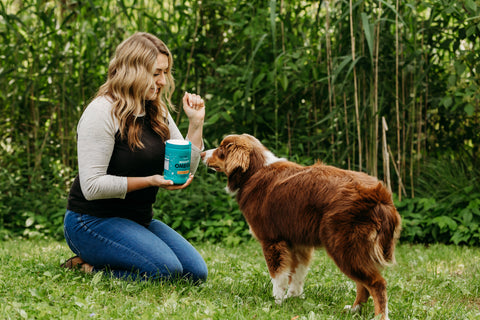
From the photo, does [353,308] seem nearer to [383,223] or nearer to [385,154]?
[383,223]

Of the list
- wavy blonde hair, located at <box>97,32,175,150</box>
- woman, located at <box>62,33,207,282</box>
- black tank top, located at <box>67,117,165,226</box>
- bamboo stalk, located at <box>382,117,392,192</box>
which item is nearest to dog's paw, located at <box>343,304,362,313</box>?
woman, located at <box>62,33,207,282</box>

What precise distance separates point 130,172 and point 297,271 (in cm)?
122

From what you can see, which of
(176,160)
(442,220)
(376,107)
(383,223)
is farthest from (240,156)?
(442,220)

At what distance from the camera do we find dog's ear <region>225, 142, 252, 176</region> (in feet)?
11.2

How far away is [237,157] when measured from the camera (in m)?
3.43

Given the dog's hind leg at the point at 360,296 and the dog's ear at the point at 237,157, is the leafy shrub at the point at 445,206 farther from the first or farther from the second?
the dog's ear at the point at 237,157

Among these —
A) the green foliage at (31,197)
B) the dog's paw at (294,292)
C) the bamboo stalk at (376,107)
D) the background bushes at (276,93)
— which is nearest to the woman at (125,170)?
the dog's paw at (294,292)

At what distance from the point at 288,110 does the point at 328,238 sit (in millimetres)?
3278

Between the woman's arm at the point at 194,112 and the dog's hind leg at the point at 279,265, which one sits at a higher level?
the woman's arm at the point at 194,112

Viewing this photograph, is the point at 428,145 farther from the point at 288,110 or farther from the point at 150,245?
the point at 150,245

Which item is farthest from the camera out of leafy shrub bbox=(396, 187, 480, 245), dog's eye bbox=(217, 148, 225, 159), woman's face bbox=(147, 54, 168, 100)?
leafy shrub bbox=(396, 187, 480, 245)

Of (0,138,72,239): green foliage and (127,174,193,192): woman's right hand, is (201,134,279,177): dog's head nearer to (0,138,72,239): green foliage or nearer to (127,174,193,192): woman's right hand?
(127,174,193,192): woman's right hand

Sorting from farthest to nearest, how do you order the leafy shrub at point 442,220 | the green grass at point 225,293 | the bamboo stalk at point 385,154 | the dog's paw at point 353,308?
1. the leafy shrub at point 442,220
2. the bamboo stalk at point 385,154
3. the dog's paw at point 353,308
4. the green grass at point 225,293

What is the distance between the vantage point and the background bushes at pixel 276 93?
523cm
